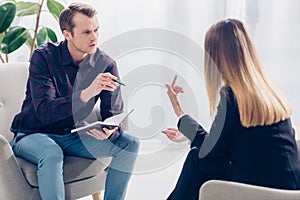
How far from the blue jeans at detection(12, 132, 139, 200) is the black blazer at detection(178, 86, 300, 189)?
0.72 meters

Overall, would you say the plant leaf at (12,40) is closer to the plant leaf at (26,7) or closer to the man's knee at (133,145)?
the plant leaf at (26,7)

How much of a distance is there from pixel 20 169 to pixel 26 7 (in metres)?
1.29

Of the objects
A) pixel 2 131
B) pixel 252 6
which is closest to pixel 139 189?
pixel 2 131

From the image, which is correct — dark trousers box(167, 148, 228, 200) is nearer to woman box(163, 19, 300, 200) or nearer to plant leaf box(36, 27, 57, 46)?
woman box(163, 19, 300, 200)

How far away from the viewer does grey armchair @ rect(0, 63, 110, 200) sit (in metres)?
1.92

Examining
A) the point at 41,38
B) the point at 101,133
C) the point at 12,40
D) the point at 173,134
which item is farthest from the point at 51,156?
the point at 41,38

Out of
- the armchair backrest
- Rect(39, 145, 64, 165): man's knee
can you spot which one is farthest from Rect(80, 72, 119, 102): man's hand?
the armchair backrest

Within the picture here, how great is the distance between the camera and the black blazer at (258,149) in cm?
147

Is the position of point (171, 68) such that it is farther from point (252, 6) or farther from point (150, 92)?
point (252, 6)

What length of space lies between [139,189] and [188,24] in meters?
1.22

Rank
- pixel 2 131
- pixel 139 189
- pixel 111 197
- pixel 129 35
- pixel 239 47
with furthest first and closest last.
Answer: pixel 129 35 < pixel 139 189 < pixel 2 131 < pixel 111 197 < pixel 239 47

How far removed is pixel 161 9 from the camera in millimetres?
3418

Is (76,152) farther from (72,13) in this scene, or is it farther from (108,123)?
(72,13)

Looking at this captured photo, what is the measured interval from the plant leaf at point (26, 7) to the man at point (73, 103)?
2.57 feet
